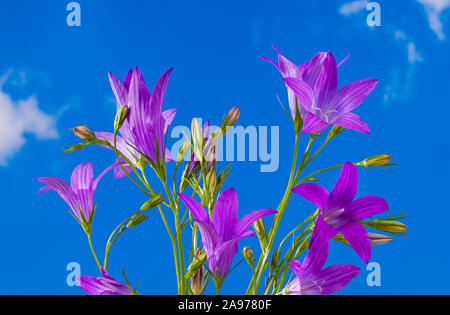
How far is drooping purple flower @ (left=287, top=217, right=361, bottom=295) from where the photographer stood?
0.79 meters

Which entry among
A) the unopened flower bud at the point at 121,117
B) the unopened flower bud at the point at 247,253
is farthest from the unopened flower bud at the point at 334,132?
the unopened flower bud at the point at 121,117

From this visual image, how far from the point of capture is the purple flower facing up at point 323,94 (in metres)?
0.84

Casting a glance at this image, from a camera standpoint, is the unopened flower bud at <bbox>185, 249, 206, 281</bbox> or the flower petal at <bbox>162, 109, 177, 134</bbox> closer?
the unopened flower bud at <bbox>185, 249, 206, 281</bbox>

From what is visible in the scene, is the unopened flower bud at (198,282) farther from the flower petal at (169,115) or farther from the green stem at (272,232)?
the flower petal at (169,115)

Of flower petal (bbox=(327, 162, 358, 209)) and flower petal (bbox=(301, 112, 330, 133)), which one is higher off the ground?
flower petal (bbox=(301, 112, 330, 133))

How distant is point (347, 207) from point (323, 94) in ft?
0.61

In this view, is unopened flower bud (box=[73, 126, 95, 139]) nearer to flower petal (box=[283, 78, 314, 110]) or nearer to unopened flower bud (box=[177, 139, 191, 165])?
unopened flower bud (box=[177, 139, 191, 165])

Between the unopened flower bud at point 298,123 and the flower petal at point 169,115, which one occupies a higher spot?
the flower petal at point 169,115

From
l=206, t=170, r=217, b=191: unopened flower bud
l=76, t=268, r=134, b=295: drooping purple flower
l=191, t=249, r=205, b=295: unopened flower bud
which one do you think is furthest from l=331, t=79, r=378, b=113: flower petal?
l=76, t=268, r=134, b=295: drooping purple flower

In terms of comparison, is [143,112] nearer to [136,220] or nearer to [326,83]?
[136,220]

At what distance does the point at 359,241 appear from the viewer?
80cm
